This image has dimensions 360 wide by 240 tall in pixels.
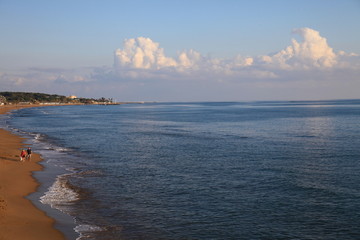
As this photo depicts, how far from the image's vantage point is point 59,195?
26453 millimetres

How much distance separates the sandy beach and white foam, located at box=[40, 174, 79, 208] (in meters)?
1.27

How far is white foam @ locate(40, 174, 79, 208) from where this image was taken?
24591 millimetres

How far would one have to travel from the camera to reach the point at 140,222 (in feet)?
68.2

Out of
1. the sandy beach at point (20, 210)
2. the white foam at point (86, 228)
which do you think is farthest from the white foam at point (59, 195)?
the white foam at point (86, 228)

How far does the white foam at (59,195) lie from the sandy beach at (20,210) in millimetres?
1268

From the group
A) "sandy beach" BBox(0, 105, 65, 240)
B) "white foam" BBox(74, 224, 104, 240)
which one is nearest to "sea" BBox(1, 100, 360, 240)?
"white foam" BBox(74, 224, 104, 240)

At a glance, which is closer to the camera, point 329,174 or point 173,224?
point 173,224

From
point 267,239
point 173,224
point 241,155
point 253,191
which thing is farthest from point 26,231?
point 241,155

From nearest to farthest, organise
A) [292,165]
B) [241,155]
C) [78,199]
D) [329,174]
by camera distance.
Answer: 1. [78,199]
2. [329,174]
3. [292,165]
4. [241,155]

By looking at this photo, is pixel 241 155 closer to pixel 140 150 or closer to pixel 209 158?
pixel 209 158

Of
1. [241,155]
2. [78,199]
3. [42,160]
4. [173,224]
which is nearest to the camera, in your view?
[173,224]

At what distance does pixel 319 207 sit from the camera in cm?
2294

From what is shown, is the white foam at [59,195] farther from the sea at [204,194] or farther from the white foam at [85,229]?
the white foam at [85,229]

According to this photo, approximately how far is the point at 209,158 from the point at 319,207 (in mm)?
20159
